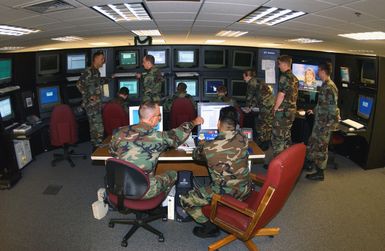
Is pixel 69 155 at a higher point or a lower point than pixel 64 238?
higher

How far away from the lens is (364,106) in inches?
188

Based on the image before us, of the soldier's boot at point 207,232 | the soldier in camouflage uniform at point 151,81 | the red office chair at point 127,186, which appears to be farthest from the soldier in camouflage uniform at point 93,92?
the soldier's boot at point 207,232

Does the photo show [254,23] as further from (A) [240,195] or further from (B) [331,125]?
(B) [331,125]

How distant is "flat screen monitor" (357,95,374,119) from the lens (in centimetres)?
463

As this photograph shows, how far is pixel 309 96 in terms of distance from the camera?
569cm

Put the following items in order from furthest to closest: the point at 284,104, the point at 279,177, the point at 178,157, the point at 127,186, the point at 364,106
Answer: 1. the point at 364,106
2. the point at 284,104
3. the point at 178,157
4. the point at 127,186
5. the point at 279,177

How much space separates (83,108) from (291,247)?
13.8 feet

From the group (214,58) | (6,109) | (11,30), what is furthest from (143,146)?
(214,58)

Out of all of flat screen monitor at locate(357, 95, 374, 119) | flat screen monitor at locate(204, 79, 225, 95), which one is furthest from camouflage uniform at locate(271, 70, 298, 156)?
flat screen monitor at locate(204, 79, 225, 95)

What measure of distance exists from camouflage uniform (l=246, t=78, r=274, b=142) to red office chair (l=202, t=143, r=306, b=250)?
2966mm

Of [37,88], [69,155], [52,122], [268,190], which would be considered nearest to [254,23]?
[268,190]

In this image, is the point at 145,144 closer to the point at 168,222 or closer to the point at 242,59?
the point at 168,222

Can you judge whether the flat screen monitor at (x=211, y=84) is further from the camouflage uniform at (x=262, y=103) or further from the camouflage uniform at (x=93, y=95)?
the camouflage uniform at (x=93, y=95)

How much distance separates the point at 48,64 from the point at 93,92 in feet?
3.09
